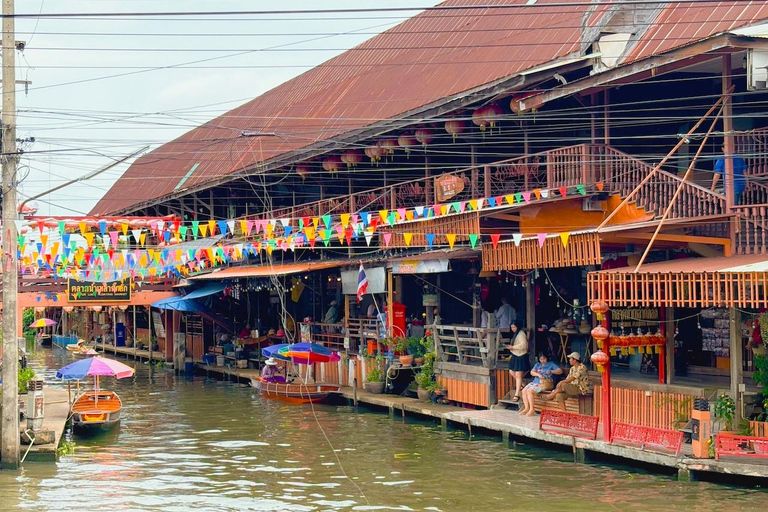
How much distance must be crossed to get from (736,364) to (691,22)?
6.37 metres

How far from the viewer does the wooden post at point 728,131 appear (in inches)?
701

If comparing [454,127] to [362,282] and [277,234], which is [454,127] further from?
[277,234]

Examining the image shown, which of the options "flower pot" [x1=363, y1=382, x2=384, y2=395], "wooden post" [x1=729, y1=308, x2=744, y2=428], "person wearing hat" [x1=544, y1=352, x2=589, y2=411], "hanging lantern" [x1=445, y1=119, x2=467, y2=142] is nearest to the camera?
"wooden post" [x1=729, y1=308, x2=744, y2=428]

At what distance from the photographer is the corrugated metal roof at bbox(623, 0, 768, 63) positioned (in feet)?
58.1

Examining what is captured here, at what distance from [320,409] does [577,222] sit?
9619 mm

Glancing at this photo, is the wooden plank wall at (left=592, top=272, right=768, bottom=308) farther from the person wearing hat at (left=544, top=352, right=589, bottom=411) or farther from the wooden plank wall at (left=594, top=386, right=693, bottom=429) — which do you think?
the person wearing hat at (left=544, top=352, right=589, bottom=411)

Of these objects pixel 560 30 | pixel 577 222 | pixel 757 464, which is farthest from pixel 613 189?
pixel 757 464

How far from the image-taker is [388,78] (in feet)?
102

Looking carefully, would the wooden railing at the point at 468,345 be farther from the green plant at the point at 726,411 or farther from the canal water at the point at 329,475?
the green plant at the point at 726,411

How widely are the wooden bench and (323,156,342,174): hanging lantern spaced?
32.4 ft

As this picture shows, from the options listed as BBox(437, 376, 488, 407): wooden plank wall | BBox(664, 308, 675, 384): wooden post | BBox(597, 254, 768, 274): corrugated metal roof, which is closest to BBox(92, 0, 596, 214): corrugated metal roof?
BBox(597, 254, 768, 274): corrugated metal roof

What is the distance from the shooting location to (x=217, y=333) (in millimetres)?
41938

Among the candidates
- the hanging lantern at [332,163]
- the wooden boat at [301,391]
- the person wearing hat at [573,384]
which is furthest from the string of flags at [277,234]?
the wooden boat at [301,391]

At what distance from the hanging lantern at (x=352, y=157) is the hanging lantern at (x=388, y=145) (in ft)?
5.24
